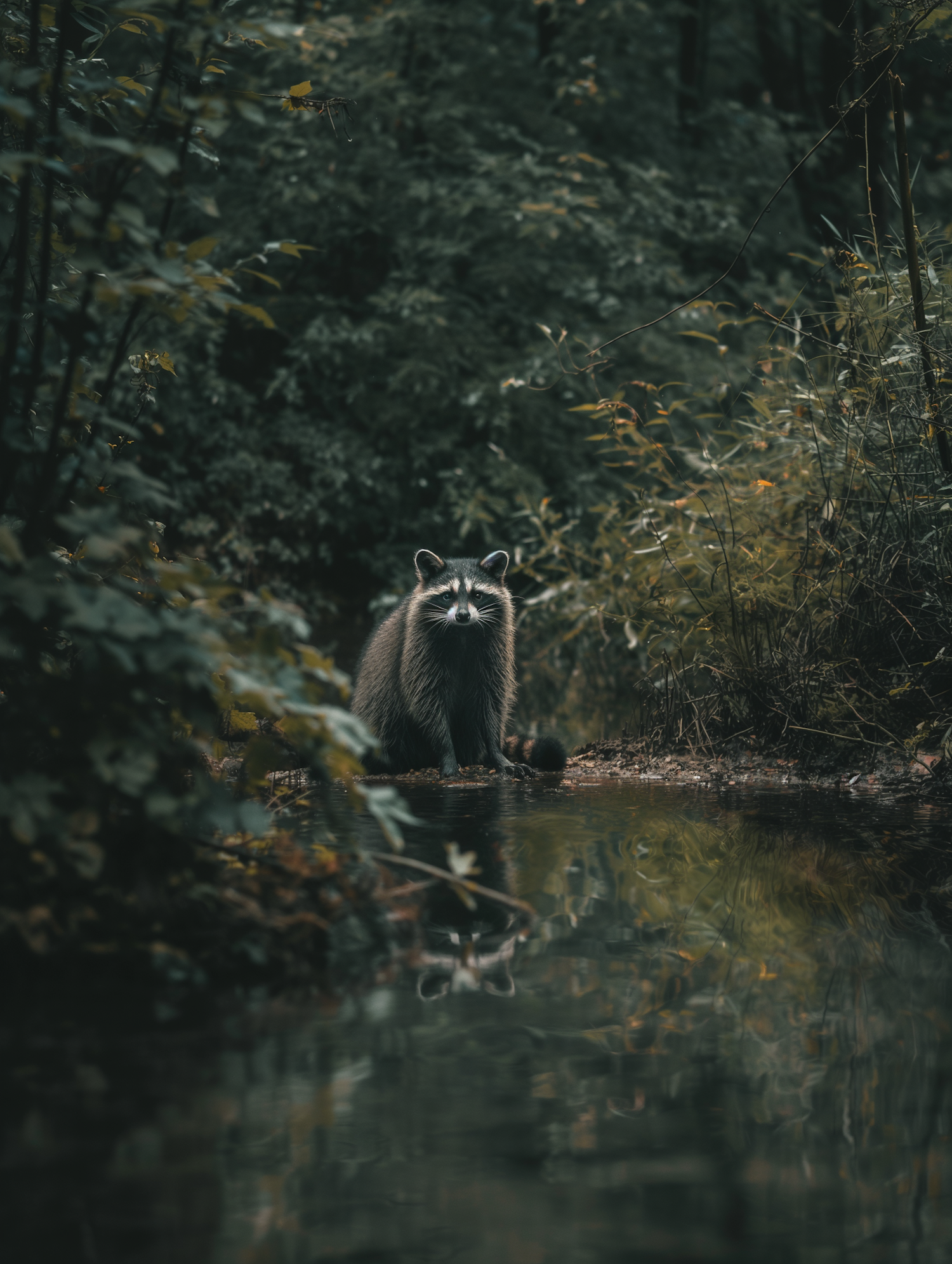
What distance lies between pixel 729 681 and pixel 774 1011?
13.0 ft

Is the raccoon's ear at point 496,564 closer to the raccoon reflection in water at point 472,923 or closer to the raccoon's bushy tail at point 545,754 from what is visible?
the raccoon's bushy tail at point 545,754

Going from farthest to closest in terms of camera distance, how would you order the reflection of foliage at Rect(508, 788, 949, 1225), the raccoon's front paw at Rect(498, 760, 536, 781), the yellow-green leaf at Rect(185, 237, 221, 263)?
1. the raccoon's front paw at Rect(498, 760, 536, 781)
2. the yellow-green leaf at Rect(185, 237, 221, 263)
3. the reflection of foliage at Rect(508, 788, 949, 1225)

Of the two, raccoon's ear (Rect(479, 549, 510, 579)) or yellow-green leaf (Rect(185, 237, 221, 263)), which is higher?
yellow-green leaf (Rect(185, 237, 221, 263))

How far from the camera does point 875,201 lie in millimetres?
13898

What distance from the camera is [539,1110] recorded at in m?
2.43

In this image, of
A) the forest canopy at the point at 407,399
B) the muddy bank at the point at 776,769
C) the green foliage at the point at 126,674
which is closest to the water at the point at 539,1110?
the green foliage at the point at 126,674

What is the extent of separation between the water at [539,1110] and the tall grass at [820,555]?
2537 millimetres

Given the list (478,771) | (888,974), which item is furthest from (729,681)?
(888,974)

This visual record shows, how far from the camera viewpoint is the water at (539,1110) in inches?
78.5

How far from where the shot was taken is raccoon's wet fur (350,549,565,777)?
23.5ft

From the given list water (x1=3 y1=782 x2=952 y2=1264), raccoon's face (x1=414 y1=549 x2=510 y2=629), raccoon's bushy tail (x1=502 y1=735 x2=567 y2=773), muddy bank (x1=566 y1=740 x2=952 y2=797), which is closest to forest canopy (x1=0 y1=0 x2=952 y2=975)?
muddy bank (x1=566 y1=740 x2=952 y2=797)

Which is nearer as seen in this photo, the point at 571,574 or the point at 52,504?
the point at 52,504

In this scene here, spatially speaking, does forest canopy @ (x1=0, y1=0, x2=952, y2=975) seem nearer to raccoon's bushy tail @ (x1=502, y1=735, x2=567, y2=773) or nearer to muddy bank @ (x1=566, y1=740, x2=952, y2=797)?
muddy bank @ (x1=566, y1=740, x2=952, y2=797)

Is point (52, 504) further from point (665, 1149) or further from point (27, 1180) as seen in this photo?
point (665, 1149)
